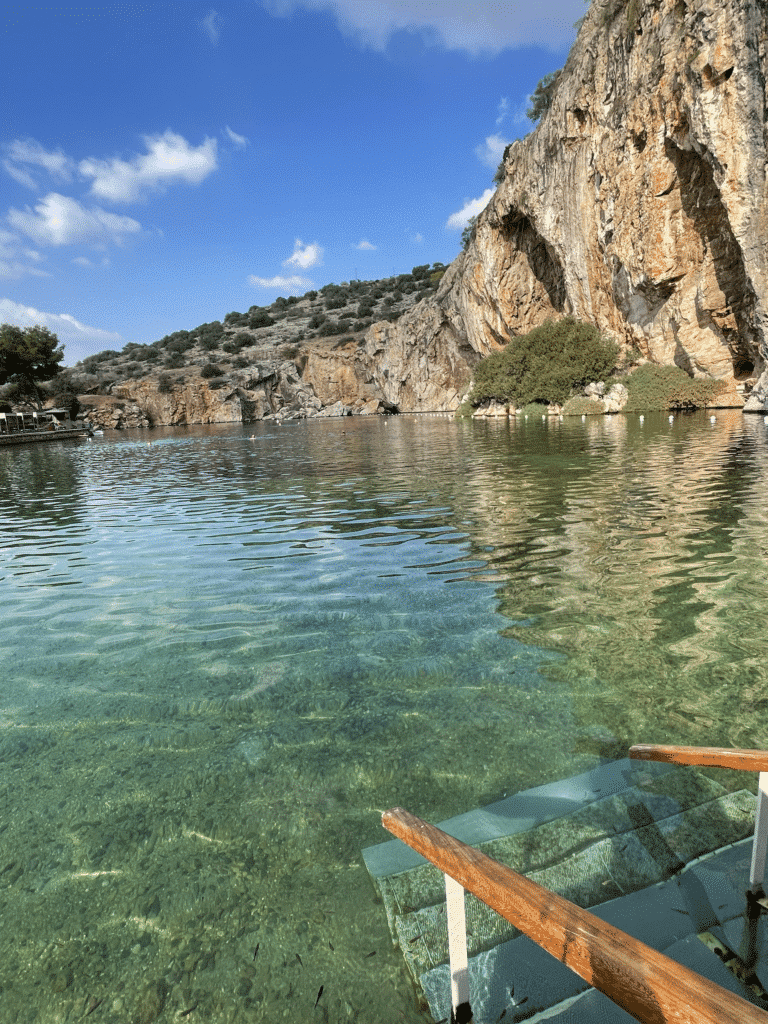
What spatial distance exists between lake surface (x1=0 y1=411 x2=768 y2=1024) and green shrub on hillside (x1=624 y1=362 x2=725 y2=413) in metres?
31.1

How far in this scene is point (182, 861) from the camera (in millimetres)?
2621

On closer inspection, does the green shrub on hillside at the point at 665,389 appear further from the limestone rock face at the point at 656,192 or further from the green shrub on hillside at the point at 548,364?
the green shrub on hillside at the point at 548,364

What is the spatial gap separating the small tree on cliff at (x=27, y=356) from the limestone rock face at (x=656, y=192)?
4447 centimetres

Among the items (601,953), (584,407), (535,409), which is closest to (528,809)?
(601,953)

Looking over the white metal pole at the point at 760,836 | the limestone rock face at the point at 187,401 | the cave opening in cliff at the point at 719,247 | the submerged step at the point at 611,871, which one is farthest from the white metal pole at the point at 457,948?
the limestone rock face at the point at 187,401

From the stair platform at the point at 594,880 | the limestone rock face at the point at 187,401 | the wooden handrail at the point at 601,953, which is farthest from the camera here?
the limestone rock face at the point at 187,401

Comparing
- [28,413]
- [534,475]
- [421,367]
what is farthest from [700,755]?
[421,367]

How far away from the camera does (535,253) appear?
49.8 m

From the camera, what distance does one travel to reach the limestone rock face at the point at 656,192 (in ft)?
89.8

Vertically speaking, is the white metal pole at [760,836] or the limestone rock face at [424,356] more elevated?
the limestone rock face at [424,356]

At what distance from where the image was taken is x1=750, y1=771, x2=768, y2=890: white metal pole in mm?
1922

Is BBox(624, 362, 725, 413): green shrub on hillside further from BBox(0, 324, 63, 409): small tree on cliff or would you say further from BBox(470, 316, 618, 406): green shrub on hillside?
BBox(0, 324, 63, 409): small tree on cliff

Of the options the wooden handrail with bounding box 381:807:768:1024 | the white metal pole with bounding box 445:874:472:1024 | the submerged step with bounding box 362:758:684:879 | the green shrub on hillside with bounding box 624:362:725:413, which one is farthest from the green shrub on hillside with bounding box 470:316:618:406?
the wooden handrail with bounding box 381:807:768:1024

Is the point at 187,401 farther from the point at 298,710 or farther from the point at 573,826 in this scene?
the point at 573,826
